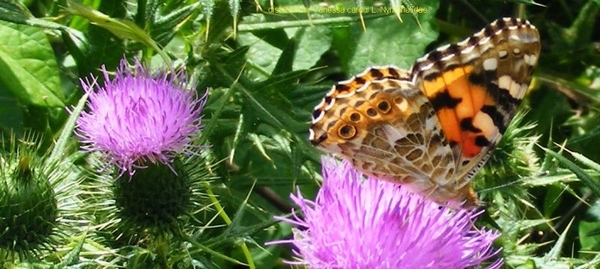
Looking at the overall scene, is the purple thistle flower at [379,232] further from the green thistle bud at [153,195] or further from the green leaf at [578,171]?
the green thistle bud at [153,195]

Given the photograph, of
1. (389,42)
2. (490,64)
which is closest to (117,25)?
(490,64)

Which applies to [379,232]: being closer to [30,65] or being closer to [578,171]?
[578,171]

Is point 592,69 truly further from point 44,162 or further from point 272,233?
point 44,162

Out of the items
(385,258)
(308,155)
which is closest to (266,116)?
(308,155)

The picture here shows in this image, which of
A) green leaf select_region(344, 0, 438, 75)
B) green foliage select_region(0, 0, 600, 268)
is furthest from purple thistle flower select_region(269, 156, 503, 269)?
green leaf select_region(344, 0, 438, 75)

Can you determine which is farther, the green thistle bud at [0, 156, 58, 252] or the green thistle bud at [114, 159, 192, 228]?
the green thistle bud at [114, 159, 192, 228]

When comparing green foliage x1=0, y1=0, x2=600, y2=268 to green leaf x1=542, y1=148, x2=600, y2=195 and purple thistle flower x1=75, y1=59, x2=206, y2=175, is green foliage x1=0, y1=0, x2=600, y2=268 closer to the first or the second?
green leaf x1=542, y1=148, x2=600, y2=195
